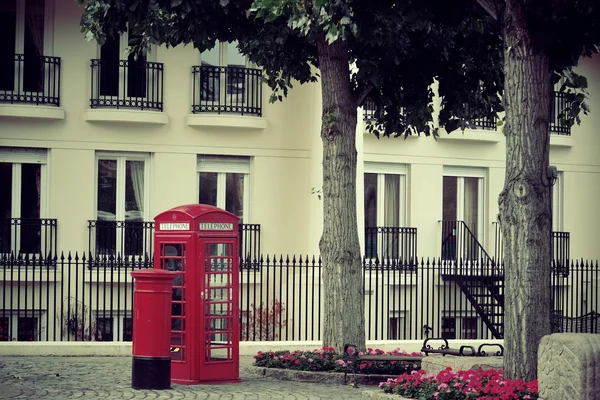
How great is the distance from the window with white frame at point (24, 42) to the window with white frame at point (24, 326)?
4.91 metres

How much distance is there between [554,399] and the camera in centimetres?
1040

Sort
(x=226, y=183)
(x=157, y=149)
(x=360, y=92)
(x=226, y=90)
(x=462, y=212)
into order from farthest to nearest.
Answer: (x=462, y=212), (x=226, y=183), (x=226, y=90), (x=157, y=149), (x=360, y=92)

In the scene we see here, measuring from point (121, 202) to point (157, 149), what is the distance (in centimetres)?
145

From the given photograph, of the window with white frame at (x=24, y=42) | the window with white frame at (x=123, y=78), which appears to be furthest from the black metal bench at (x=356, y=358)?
the window with white frame at (x=24, y=42)

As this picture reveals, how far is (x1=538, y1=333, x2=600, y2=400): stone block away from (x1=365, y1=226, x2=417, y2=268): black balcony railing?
56.0ft

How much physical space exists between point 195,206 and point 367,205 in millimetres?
12996

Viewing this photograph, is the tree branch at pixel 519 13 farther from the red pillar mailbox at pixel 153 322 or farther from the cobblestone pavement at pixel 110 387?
the red pillar mailbox at pixel 153 322

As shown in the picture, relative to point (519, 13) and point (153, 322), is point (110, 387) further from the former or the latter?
point (519, 13)

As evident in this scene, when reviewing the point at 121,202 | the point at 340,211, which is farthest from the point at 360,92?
the point at 121,202

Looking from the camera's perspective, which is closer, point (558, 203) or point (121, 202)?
point (121, 202)

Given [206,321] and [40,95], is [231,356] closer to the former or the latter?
[206,321]

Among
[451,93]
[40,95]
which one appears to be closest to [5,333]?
[40,95]

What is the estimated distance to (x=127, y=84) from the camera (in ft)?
85.2

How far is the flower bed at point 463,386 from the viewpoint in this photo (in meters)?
11.4
